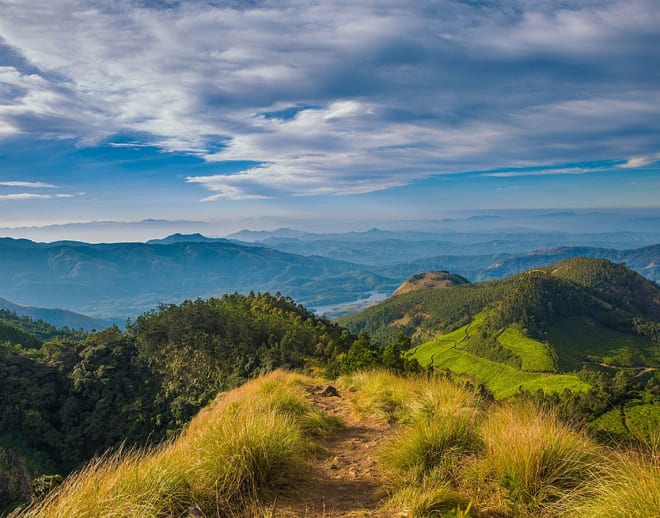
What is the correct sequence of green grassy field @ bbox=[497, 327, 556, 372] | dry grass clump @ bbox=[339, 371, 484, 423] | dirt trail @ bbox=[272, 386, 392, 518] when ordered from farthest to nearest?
green grassy field @ bbox=[497, 327, 556, 372] → dry grass clump @ bbox=[339, 371, 484, 423] → dirt trail @ bbox=[272, 386, 392, 518]

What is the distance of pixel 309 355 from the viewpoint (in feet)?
121

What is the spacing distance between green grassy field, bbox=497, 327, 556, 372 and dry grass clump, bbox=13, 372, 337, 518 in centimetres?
10883

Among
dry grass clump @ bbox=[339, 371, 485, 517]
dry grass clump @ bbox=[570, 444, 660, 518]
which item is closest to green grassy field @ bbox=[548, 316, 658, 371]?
dry grass clump @ bbox=[339, 371, 485, 517]

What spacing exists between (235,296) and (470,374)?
227 ft

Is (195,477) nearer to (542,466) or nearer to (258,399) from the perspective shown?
(258,399)

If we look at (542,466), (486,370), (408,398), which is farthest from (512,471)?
(486,370)

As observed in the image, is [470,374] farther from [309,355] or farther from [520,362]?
[309,355]

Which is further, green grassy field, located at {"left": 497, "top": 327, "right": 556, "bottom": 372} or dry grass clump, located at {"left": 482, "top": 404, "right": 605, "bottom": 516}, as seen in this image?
green grassy field, located at {"left": 497, "top": 327, "right": 556, "bottom": 372}

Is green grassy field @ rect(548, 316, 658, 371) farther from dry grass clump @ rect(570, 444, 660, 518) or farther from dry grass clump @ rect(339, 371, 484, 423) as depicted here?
dry grass clump @ rect(570, 444, 660, 518)

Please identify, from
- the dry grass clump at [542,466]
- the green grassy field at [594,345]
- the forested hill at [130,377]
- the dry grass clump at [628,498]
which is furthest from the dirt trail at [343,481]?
the green grassy field at [594,345]

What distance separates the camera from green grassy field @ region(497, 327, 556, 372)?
325 ft

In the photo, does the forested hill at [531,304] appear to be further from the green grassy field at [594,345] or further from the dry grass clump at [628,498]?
the dry grass clump at [628,498]

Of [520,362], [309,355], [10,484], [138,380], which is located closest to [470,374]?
[520,362]

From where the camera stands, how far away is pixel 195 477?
4.76 metres
